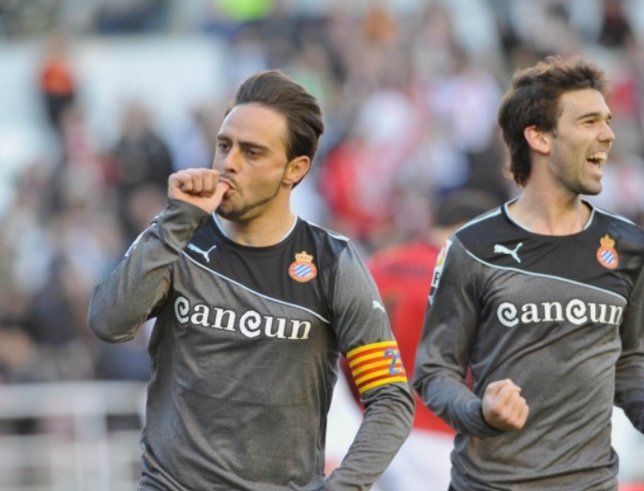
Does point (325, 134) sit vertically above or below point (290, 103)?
below

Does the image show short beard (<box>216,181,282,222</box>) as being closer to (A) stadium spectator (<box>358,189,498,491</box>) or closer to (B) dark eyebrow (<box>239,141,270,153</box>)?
(B) dark eyebrow (<box>239,141,270,153</box>)

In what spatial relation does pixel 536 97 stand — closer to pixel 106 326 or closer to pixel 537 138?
pixel 537 138

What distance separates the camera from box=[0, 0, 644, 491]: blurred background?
45.9ft

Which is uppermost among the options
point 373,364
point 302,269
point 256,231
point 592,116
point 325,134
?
point 592,116

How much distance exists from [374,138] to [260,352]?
1071cm

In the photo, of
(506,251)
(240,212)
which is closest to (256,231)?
(240,212)

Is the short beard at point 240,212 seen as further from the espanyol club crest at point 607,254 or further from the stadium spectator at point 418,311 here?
the stadium spectator at point 418,311

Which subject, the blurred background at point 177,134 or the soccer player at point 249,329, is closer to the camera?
the soccer player at point 249,329

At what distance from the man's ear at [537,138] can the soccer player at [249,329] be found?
37.5 inches

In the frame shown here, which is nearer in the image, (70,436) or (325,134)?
(70,436)

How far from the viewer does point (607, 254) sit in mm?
7156

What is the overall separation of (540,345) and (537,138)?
859 mm

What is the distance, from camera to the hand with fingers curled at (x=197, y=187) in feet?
21.4

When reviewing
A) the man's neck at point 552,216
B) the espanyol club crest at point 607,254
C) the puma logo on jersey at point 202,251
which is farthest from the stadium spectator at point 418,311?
the puma logo on jersey at point 202,251
